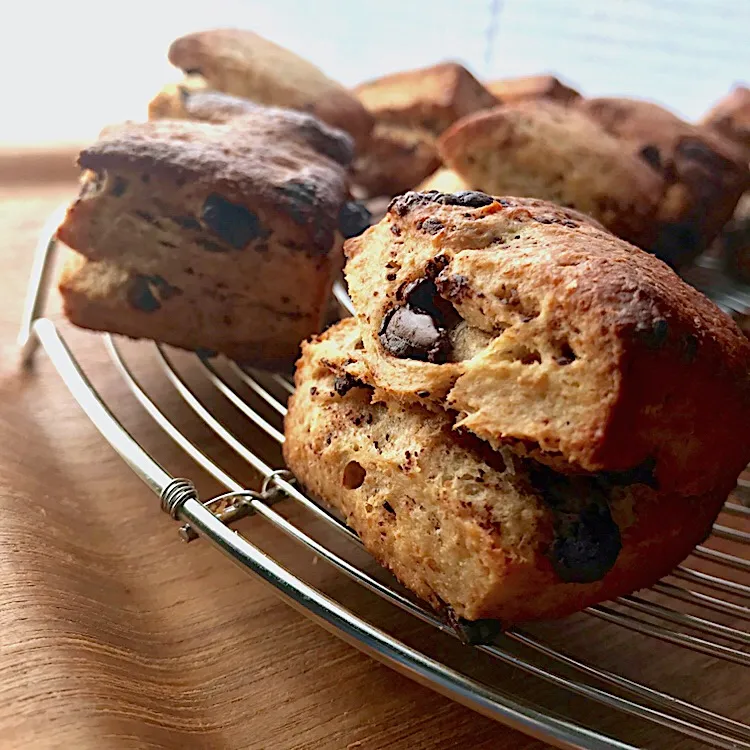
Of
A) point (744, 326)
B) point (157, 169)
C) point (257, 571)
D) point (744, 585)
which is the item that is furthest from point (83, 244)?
point (744, 326)

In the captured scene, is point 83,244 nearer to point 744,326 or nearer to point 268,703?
point 268,703

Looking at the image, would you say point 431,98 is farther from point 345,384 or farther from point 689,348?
point 689,348

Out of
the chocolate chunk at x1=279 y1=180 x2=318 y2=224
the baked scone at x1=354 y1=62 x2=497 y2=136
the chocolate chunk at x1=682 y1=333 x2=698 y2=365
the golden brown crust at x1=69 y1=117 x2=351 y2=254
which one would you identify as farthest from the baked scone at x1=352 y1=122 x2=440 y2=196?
the chocolate chunk at x1=682 y1=333 x2=698 y2=365

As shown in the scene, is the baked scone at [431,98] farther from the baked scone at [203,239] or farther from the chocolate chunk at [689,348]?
the chocolate chunk at [689,348]

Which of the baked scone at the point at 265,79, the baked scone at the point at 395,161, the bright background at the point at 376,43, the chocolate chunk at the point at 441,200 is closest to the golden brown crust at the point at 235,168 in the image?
the chocolate chunk at the point at 441,200

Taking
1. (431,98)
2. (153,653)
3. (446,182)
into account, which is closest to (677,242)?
(446,182)

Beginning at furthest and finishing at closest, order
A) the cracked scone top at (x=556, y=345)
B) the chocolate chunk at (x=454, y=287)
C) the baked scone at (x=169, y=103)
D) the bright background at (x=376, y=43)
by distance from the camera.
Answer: the bright background at (x=376, y=43) < the baked scone at (x=169, y=103) < the chocolate chunk at (x=454, y=287) < the cracked scone top at (x=556, y=345)

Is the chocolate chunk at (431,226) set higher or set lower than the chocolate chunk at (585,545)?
higher
